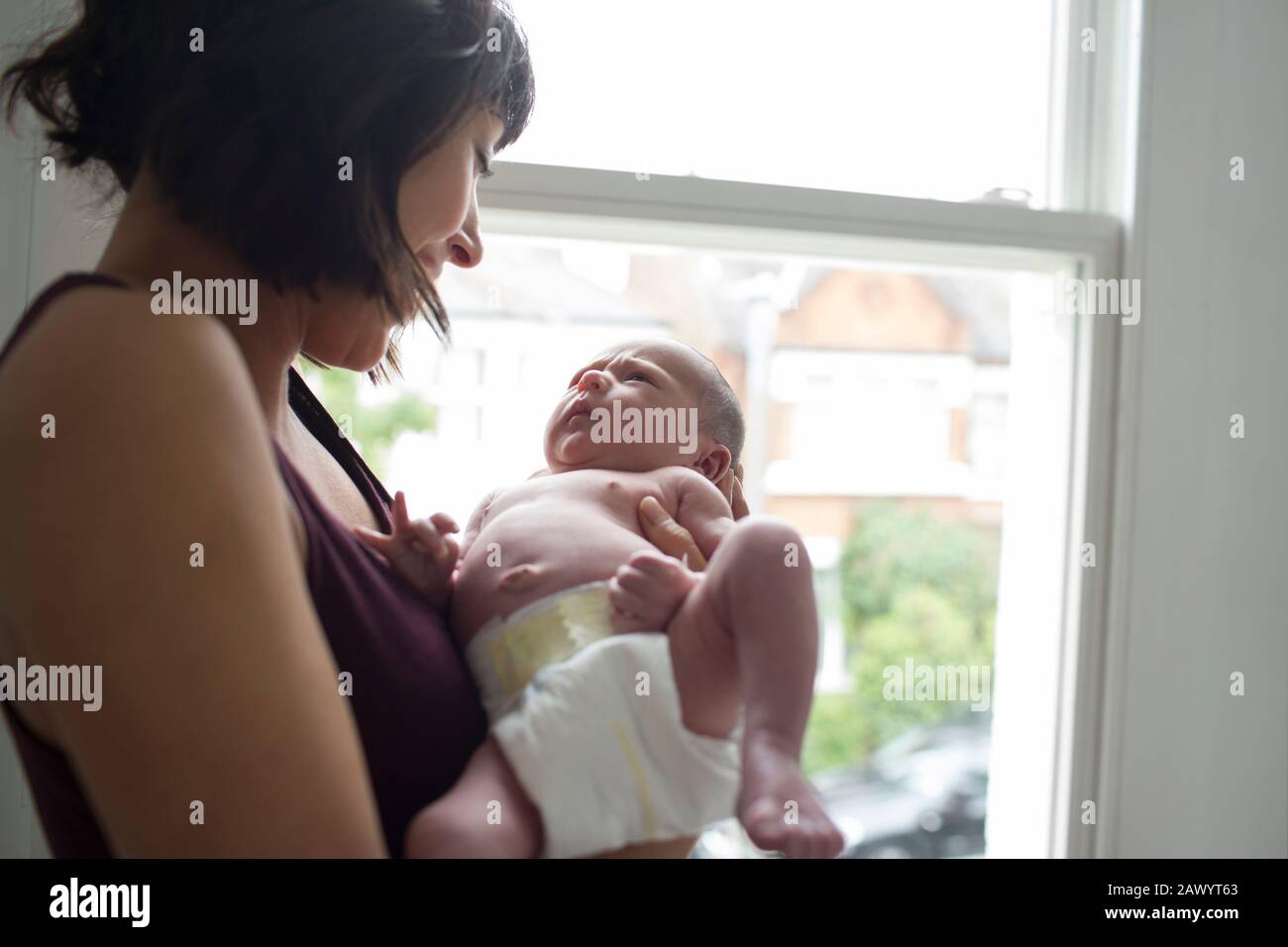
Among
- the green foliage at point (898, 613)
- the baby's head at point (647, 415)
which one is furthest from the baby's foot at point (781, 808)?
the green foliage at point (898, 613)

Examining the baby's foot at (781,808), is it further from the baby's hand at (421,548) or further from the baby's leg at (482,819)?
the baby's hand at (421,548)

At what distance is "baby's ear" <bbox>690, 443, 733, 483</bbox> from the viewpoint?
3.61 feet

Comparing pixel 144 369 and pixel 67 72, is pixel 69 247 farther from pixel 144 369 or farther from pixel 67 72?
pixel 144 369

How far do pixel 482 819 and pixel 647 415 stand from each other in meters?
0.50

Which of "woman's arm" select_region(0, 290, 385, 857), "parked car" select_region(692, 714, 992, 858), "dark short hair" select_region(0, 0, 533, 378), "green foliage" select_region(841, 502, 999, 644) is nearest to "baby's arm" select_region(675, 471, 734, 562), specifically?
"dark short hair" select_region(0, 0, 533, 378)

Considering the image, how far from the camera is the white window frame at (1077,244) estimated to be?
163 centimetres

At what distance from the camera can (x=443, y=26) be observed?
2.49 feet

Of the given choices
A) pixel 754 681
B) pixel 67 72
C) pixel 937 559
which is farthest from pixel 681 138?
pixel 937 559

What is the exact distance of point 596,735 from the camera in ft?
2.44

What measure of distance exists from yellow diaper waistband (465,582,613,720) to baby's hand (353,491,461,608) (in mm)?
63

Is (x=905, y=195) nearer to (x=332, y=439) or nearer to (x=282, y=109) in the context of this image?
(x=332, y=439)

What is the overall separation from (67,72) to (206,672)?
1.69 ft

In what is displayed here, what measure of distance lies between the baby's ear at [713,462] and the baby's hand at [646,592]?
0.30 meters

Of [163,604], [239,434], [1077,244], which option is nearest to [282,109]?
[239,434]
